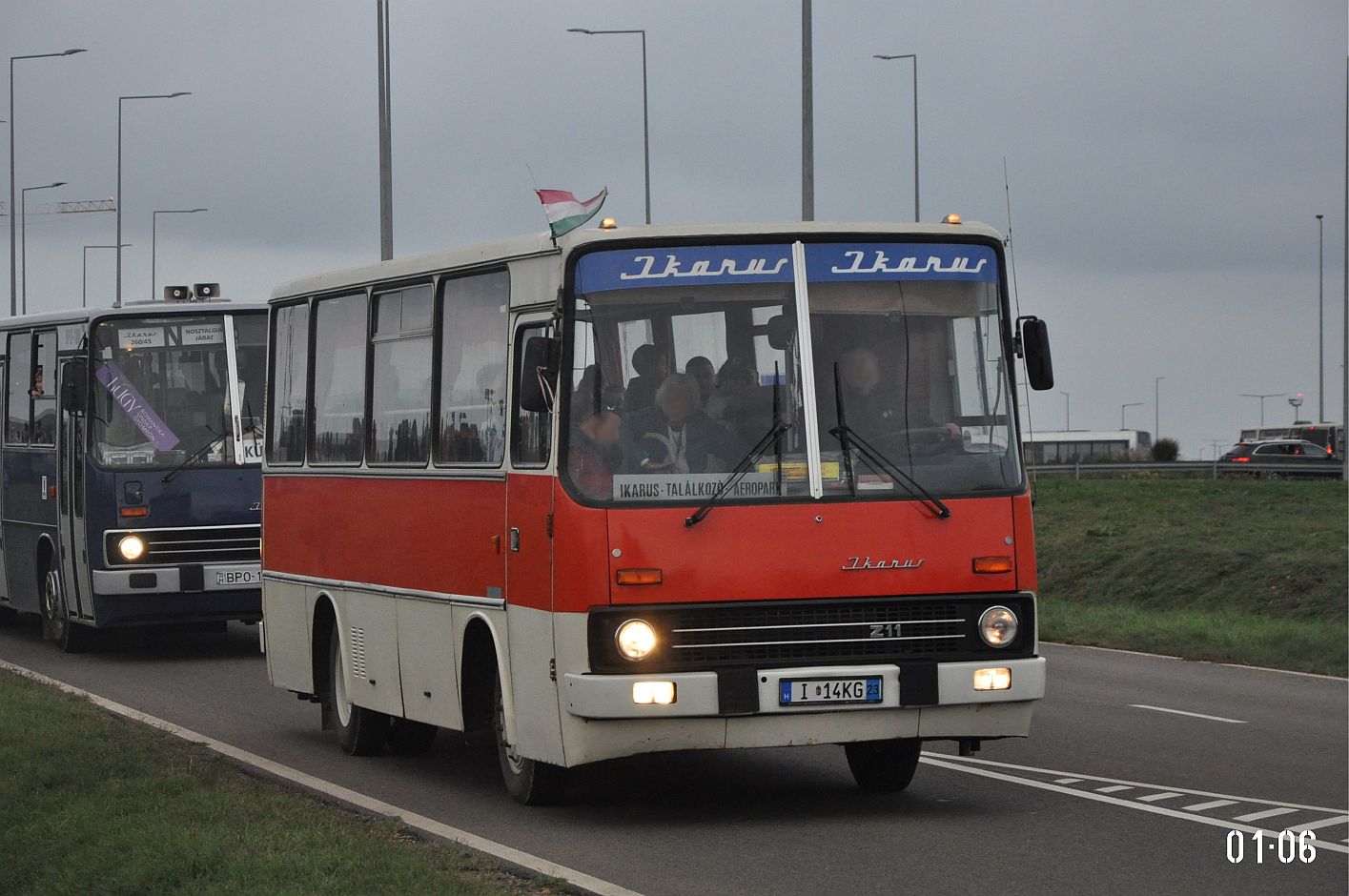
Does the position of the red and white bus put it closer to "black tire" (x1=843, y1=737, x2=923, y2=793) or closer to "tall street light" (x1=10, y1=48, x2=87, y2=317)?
"black tire" (x1=843, y1=737, x2=923, y2=793)

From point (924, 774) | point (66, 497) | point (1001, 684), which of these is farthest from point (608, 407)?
point (66, 497)

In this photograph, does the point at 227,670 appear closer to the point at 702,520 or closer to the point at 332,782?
the point at 332,782

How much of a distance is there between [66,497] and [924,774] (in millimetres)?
12372

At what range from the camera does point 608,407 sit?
1114 centimetres

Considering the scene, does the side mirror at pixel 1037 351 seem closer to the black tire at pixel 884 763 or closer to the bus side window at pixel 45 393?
the black tire at pixel 884 763

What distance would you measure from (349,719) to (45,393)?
10439 mm

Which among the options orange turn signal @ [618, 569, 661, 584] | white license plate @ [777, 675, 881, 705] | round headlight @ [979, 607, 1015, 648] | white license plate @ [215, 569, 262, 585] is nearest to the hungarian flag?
orange turn signal @ [618, 569, 661, 584]

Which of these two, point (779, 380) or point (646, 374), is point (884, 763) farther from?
point (646, 374)

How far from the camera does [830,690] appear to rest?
1091cm

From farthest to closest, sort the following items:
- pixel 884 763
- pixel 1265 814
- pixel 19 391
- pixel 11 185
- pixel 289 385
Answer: pixel 11 185, pixel 19 391, pixel 289 385, pixel 884 763, pixel 1265 814

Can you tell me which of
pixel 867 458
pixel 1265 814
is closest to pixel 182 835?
pixel 867 458

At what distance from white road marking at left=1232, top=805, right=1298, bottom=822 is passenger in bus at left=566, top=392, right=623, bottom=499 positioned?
3.42 metres

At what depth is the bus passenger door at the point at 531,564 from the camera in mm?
11203

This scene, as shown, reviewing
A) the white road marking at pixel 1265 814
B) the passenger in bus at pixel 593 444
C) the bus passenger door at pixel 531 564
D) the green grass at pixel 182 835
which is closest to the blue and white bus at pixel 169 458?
the green grass at pixel 182 835
